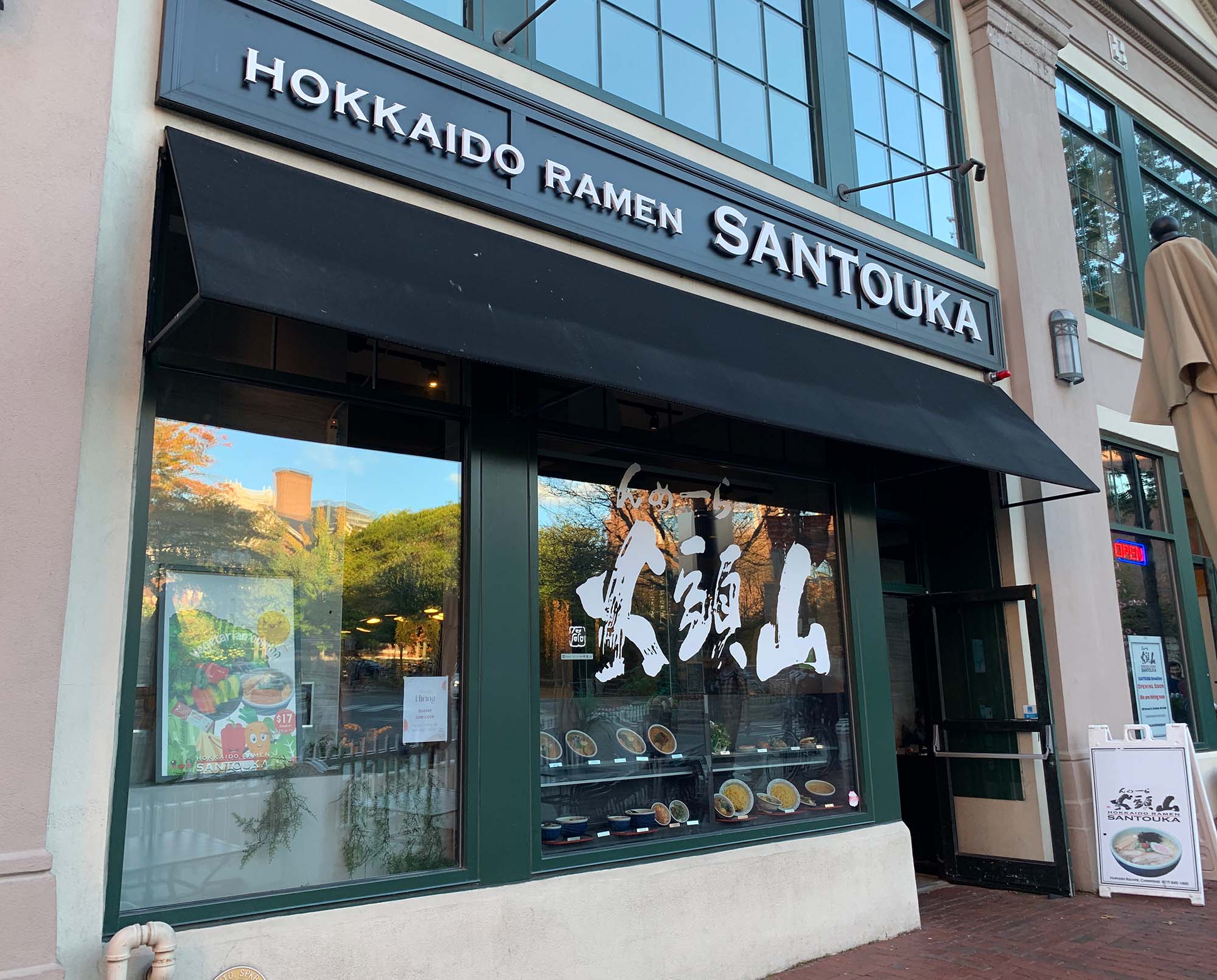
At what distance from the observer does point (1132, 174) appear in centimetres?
1107

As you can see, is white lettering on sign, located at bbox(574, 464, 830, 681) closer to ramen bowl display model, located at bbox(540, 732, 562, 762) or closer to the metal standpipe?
ramen bowl display model, located at bbox(540, 732, 562, 762)

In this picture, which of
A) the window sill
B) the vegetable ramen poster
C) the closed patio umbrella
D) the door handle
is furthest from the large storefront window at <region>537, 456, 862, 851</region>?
the window sill

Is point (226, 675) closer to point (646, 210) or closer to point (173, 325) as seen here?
point (173, 325)

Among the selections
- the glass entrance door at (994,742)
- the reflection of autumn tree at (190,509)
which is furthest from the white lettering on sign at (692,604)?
the glass entrance door at (994,742)

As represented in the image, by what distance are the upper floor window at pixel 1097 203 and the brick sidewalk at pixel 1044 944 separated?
5.80 metres

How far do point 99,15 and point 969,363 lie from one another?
22.4ft

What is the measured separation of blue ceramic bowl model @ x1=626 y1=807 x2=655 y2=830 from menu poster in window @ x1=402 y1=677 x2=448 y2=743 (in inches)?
55.5

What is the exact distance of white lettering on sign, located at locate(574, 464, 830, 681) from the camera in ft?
19.4

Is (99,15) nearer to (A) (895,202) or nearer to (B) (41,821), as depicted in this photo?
(B) (41,821)

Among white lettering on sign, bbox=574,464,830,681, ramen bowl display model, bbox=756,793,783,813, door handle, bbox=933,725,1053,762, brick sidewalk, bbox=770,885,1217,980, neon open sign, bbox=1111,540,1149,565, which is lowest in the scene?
brick sidewalk, bbox=770,885,1217,980

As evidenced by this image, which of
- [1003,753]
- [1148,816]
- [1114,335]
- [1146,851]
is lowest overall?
[1146,851]

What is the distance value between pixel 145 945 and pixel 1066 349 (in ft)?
27.7

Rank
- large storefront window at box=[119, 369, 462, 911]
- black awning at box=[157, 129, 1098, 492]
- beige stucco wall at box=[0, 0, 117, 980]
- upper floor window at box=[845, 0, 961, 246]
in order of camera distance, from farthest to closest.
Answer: upper floor window at box=[845, 0, 961, 246] → large storefront window at box=[119, 369, 462, 911] → black awning at box=[157, 129, 1098, 492] → beige stucco wall at box=[0, 0, 117, 980]

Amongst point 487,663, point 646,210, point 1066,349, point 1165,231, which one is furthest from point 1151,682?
point 487,663
